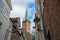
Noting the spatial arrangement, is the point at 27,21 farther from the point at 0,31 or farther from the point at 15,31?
the point at 0,31

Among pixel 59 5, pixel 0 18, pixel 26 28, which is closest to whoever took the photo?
pixel 59 5

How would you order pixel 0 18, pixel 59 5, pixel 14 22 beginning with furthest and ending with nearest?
pixel 14 22 < pixel 0 18 < pixel 59 5

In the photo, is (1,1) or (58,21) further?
(1,1)

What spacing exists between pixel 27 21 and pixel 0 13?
96.0 feet

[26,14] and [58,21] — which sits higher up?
[26,14]

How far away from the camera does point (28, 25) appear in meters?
39.0

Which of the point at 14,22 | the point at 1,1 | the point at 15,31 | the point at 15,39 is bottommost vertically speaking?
the point at 15,39

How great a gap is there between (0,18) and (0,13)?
17.9 inches

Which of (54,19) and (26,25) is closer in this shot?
(54,19)

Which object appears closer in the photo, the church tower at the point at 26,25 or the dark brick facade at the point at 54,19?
the dark brick facade at the point at 54,19

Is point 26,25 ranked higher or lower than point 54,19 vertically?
lower

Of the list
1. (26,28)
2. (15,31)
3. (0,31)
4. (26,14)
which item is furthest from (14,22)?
(26,14)

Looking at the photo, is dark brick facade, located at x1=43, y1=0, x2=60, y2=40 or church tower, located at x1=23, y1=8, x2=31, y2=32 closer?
dark brick facade, located at x1=43, y1=0, x2=60, y2=40

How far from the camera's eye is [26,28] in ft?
124
